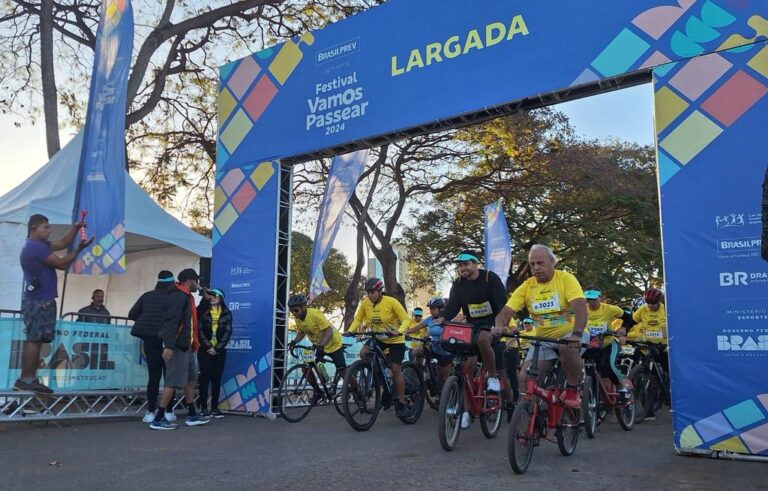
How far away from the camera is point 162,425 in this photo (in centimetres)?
842

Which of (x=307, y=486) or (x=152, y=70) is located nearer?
(x=307, y=486)

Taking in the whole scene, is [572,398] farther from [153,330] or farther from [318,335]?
[153,330]

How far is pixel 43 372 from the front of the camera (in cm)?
834

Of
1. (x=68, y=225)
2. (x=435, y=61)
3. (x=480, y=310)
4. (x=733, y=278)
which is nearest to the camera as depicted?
(x=733, y=278)

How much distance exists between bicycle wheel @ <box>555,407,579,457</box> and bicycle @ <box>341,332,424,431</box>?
2.61m

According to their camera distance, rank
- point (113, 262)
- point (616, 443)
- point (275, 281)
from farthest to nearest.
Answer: point (275, 281), point (113, 262), point (616, 443)

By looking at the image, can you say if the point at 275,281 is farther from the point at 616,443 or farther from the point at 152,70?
the point at 152,70

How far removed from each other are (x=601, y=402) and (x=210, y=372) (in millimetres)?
5384

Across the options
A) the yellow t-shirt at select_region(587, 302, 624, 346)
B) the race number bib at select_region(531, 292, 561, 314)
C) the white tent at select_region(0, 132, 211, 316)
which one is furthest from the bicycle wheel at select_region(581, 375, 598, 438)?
the white tent at select_region(0, 132, 211, 316)

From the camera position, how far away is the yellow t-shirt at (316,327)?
9.38 metres

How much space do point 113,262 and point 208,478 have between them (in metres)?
4.35

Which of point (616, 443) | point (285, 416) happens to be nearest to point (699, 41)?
point (616, 443)

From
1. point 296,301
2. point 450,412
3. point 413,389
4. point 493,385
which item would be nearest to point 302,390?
point 296,301

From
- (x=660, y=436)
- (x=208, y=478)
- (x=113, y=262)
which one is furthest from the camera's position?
(x=113, y=262)
